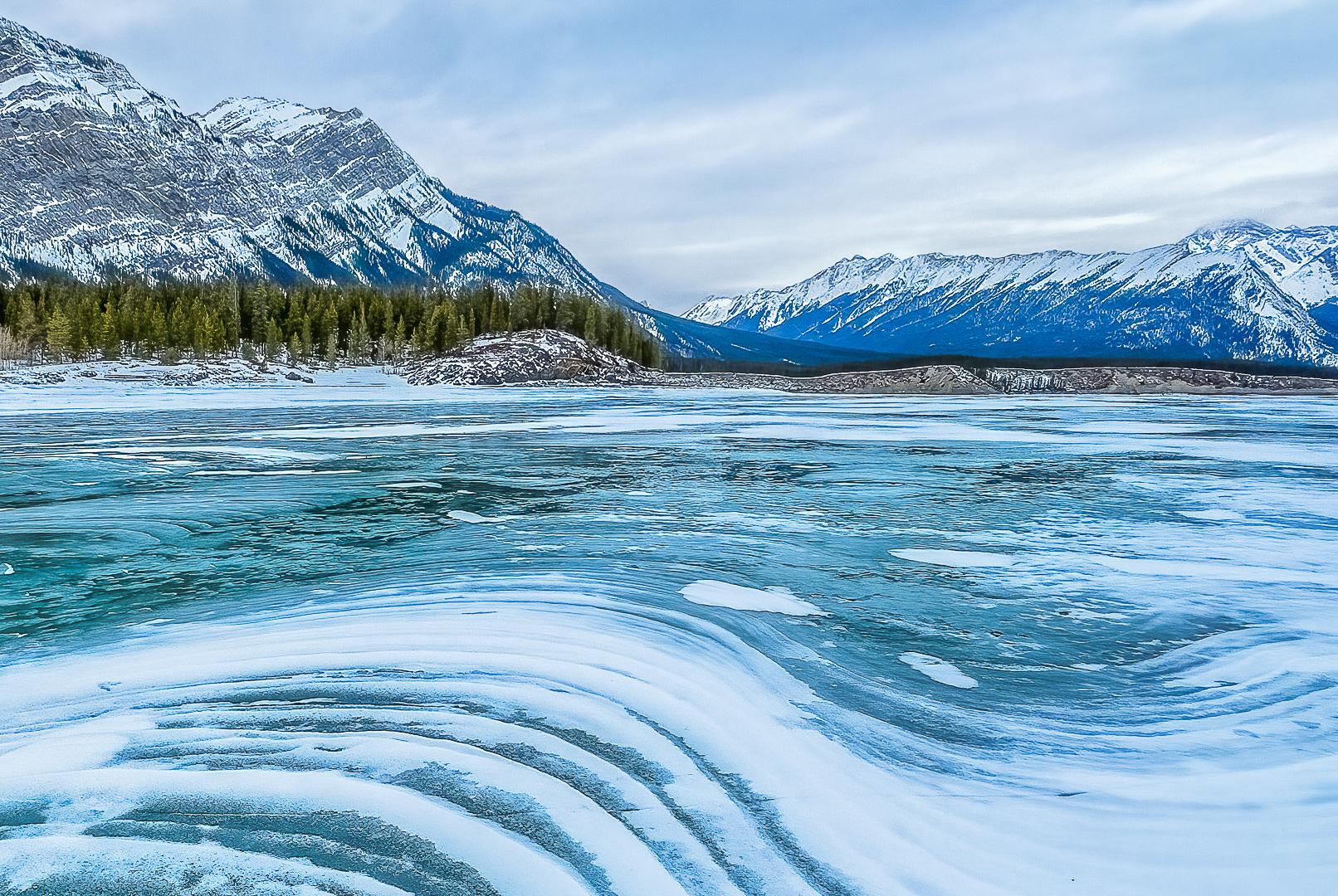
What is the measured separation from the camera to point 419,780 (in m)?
3.01

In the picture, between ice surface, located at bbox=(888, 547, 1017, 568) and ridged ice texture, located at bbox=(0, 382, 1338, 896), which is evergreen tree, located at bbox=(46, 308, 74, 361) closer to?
ridged ice texture, located at bbox=(0, 382, 1338, 896)

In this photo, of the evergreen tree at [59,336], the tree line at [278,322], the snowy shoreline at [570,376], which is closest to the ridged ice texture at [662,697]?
the snowy shoreline at [570,376]

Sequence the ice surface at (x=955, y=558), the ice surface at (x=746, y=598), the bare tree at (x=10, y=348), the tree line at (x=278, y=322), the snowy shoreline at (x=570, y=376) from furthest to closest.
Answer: the tree line at (x=278, y=322)
the bare tree at (x=10, y=348)
the snowy shoreline at (x=570, y=376)
the ice surface at (x=955, y=558)
the ice surface at (x=746, y=598)

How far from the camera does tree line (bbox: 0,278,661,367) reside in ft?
235

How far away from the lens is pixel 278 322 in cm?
8769

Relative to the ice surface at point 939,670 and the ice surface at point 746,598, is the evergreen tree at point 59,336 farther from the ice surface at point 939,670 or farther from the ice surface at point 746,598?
the ice surface at point 939,670

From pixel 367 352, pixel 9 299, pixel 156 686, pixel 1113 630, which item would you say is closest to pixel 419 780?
pixel 156 686

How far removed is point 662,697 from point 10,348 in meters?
80.2

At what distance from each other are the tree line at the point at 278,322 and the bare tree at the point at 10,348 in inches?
6.8

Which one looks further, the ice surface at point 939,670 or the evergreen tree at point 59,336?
the evergreen tree at point 59,336

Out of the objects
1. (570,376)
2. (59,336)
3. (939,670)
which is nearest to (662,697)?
(939,670)

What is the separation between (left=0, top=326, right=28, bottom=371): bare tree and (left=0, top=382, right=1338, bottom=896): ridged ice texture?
6741 centimetres

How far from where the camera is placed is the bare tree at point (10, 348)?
63406mm

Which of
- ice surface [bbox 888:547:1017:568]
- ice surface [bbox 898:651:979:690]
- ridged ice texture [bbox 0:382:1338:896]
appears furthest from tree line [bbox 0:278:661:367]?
ice surface [bbox 898:651:979:690]
